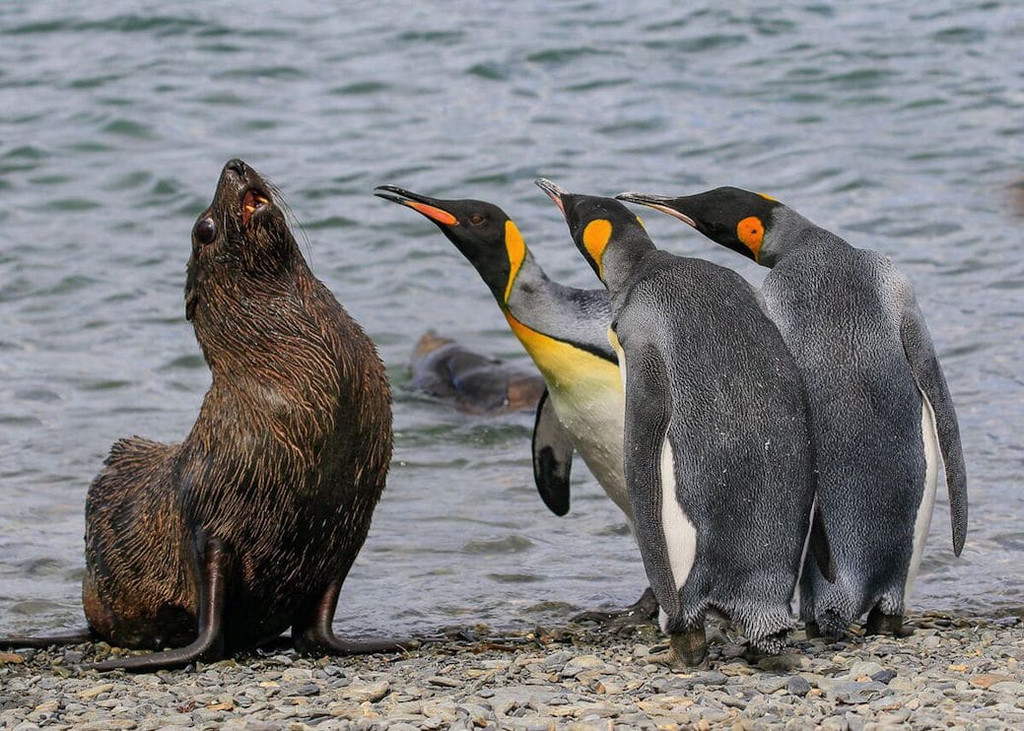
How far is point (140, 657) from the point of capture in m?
5.00

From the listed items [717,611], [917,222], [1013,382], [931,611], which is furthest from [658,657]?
[917,222]

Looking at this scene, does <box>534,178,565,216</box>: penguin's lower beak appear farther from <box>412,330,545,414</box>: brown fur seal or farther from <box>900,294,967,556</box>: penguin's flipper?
<box>412,330,545,414</box>: brown fur seal

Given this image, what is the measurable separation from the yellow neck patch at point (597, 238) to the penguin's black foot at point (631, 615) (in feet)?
3.75

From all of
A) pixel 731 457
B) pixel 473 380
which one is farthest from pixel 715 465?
pixel 473 380

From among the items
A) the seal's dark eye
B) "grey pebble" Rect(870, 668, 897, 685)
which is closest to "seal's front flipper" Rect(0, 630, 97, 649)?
the seal's dark eye

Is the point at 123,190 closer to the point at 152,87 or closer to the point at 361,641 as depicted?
the point at 152,87

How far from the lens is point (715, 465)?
176 inches

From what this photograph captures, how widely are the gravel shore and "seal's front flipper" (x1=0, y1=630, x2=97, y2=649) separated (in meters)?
0.21

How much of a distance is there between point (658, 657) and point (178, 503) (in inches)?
62.6

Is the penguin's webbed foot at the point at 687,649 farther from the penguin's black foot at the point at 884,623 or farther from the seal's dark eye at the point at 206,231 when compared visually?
the seal's dark eye at the point at 206,231

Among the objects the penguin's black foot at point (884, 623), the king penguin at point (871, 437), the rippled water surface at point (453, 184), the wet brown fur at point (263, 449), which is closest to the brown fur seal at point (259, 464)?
the wet brown fur at point (263, 449)

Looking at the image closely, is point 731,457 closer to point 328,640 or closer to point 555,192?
point 328,640

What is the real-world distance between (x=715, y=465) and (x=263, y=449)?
1413 mm

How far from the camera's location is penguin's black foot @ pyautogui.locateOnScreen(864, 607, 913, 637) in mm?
4852
